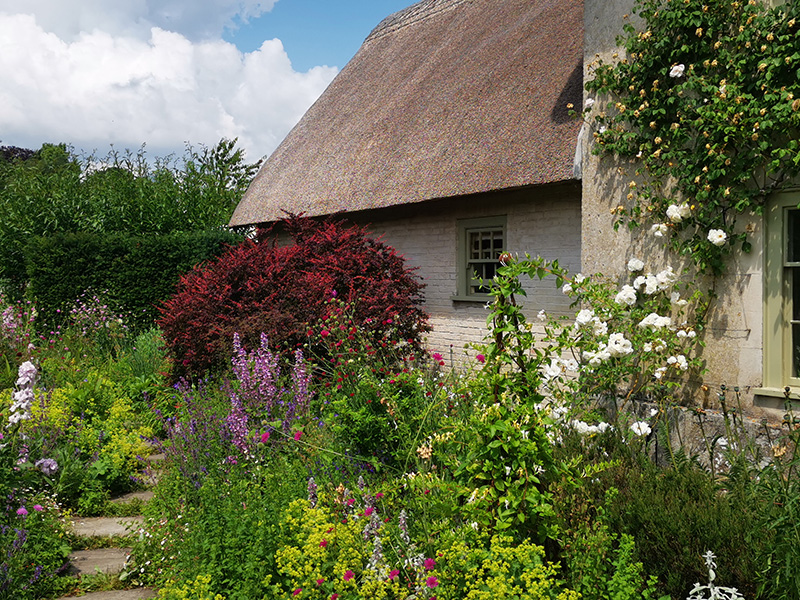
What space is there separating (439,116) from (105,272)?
22.6 ft

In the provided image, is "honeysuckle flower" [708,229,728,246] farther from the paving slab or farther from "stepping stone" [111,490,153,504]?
"stepping stone" [111,490,153,504]

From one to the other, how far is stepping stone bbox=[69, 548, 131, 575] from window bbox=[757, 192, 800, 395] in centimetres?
489

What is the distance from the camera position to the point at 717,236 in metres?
→ 5.29

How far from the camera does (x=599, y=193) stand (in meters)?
6.25

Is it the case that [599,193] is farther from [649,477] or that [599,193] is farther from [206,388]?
[206,388]

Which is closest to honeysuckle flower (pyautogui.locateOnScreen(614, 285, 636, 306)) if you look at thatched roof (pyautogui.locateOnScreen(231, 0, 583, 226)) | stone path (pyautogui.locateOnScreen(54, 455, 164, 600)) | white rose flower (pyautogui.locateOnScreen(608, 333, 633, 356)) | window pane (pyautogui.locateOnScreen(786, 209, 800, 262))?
white rose flower (pyautogui.locateOnScreen(608, 333, 633, 356))

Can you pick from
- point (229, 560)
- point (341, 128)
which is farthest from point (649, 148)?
point (341, 128)

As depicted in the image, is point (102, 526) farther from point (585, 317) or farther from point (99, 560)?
point (585, 317)

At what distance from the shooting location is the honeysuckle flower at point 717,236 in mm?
5285

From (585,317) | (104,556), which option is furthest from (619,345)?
(104,556)

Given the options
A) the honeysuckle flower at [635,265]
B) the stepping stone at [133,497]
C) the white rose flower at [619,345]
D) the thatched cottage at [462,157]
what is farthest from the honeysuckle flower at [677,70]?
the stepping stone at [133,497]

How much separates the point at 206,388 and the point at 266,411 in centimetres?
178

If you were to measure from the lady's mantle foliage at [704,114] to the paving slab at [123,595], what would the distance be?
4688mm

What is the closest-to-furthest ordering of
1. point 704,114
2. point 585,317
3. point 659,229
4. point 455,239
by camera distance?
point 704,114
point 659,229
point 585,317
point 455,239
